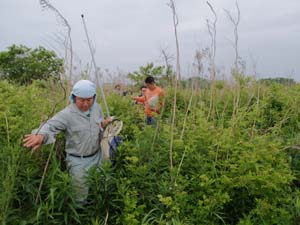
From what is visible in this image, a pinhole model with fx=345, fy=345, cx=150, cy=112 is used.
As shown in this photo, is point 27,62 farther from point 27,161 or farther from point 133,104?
point 27,161

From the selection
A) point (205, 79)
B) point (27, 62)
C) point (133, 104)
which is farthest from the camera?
Answer: point (27, 62)

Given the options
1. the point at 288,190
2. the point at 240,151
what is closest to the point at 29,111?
the point at 240,151

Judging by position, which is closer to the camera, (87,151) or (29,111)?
(87,151)

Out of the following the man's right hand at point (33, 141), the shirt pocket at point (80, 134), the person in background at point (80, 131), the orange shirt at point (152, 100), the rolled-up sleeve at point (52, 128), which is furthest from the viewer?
the orange shirt at point (152, 100)

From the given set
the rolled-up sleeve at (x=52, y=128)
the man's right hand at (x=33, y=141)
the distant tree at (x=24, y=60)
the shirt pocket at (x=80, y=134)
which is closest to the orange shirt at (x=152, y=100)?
the shirt pocket at (x=80, y=134)

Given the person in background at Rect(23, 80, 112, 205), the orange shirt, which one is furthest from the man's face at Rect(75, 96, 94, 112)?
the orange shirt

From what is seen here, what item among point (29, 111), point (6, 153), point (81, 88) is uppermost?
point (81, 88)

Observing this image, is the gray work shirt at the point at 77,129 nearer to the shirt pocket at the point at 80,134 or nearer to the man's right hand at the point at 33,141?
the shirt pocket at the point at 80,134

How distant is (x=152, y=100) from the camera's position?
193 inches

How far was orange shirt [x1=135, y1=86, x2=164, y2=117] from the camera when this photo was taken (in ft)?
14.2

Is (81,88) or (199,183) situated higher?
(81,88)

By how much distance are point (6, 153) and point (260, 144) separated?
6.94 ft

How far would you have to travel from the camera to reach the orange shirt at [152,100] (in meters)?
4.34

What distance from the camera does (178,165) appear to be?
299cm
